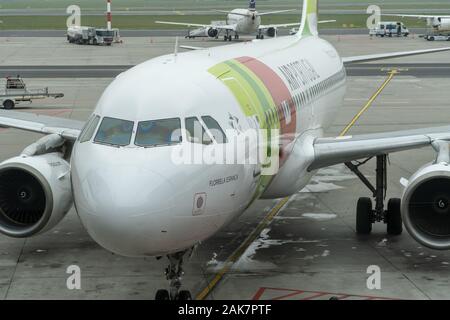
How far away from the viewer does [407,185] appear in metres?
18.8

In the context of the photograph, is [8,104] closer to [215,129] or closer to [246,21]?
[215,129]

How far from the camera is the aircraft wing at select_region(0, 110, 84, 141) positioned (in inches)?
854

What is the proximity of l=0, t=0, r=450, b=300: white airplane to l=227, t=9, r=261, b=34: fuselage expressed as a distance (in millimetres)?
76052

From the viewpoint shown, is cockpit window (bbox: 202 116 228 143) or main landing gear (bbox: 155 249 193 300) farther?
main landing gear (bbox: 155 249 193 300)

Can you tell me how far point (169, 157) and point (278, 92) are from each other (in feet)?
23.6

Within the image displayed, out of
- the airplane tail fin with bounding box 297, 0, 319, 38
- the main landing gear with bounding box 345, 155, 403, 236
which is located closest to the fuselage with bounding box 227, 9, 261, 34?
the airplane tail fin with bounding box 297, 0, 319, 38

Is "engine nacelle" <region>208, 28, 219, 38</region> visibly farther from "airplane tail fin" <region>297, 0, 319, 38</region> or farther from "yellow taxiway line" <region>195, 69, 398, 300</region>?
"yellow taxiway line" <region>195, 69, 398, 300</region>

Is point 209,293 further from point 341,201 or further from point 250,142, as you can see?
point 341,201

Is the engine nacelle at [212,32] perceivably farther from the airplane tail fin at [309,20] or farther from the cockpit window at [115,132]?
the cockpit window at [115,132]

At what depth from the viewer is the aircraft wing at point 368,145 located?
2103 centimetres

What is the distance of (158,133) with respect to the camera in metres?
14.3

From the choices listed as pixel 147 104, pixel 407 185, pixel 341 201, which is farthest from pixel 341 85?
pixel 147 104

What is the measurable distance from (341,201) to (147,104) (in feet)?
41.5
